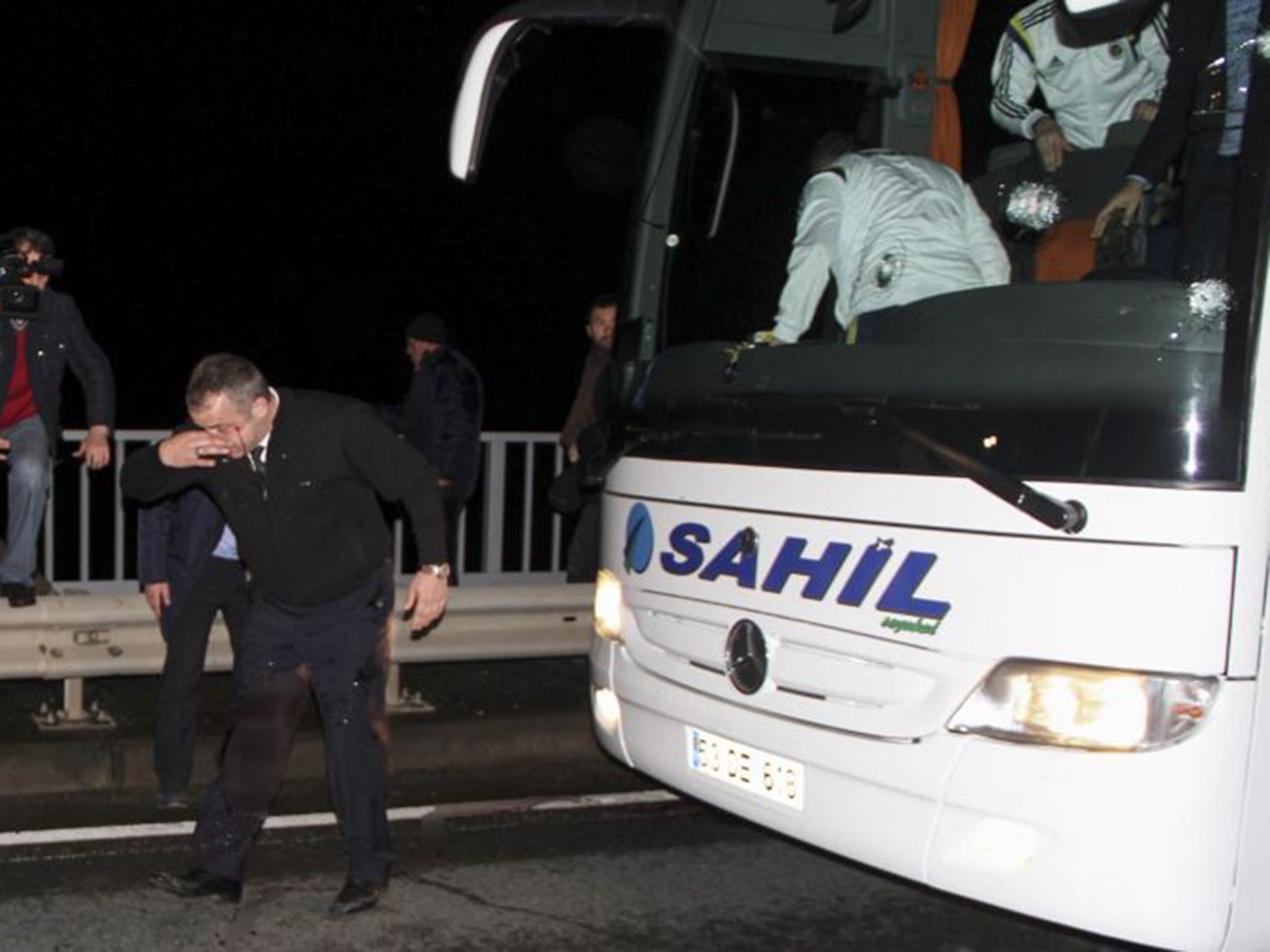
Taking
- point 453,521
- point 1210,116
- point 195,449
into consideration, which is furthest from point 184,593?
point 1210,116

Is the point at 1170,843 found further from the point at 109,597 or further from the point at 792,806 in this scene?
the point at 109,597

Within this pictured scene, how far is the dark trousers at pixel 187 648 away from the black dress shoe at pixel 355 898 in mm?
1218

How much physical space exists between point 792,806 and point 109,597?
3.15m

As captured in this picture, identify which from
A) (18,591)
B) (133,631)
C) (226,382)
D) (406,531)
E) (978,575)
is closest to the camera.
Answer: (978,575)

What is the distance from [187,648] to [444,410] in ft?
8.66

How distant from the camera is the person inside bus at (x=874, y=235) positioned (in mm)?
4406

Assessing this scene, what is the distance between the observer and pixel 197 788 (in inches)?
235

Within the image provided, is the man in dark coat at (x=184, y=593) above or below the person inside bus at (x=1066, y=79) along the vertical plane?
below

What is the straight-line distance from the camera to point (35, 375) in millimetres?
6816

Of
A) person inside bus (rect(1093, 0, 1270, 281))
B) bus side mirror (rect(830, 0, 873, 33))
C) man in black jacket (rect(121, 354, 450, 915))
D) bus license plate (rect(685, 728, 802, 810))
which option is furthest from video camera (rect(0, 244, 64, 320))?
person inside bus (rect(1093, 0, 1270, 281))

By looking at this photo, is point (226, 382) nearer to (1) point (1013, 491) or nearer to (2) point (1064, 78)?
(1) point (1013, 491)

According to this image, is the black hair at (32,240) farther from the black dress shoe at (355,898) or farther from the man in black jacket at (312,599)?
the black dress shoe at (355,898)

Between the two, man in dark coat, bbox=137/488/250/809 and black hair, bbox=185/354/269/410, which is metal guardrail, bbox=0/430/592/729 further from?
black hair, bbox=185/354/269/410

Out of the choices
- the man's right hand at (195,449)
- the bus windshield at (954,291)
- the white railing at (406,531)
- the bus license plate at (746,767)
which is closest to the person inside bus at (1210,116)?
the bus windshield at (954,291)
